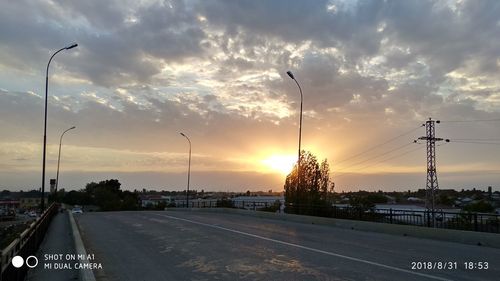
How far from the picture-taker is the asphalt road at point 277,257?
398 inches

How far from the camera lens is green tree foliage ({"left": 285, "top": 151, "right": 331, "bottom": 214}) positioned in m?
38.6

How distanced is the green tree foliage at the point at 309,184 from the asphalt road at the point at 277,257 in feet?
63.8

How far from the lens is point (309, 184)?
40.8m

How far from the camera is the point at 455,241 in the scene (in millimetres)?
17109

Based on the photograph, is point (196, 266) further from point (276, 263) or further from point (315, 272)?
point (315, 272)

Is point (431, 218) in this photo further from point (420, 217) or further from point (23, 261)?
point (23, 261)

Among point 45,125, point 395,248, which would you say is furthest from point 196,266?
point 45,125

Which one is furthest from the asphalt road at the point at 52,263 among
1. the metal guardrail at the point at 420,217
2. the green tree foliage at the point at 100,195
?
the green tree foliage at the point at 100,195

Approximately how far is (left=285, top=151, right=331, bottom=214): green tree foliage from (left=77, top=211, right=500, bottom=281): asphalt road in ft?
63.8

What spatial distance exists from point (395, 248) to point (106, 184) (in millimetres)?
144211

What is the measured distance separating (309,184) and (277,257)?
28.5 metres

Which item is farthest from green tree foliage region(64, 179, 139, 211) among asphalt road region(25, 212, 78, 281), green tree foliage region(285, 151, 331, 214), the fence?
asphalt road region(25, 212, 78, 281)

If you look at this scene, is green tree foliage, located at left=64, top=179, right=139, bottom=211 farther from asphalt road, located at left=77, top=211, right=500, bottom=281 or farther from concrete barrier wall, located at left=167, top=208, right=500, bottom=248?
asphalt road, located at left=77, top=211, right=500, bottom=281

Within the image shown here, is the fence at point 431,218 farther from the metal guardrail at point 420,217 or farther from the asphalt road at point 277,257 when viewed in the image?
the asphalt road at point 277,257
